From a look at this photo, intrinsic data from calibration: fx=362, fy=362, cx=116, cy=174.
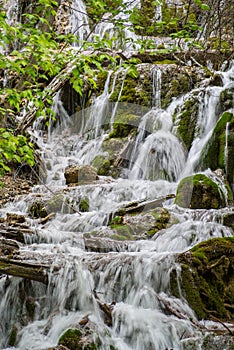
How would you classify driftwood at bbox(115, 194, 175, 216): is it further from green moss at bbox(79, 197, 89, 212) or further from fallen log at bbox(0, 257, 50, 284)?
fallen log at bbox(0, 257, 50, 284)

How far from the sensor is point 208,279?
4.35m

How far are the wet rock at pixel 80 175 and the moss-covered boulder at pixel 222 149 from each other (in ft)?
8.89

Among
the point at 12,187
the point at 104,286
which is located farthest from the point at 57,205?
the point at 104,286

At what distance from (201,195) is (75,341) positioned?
423 cm

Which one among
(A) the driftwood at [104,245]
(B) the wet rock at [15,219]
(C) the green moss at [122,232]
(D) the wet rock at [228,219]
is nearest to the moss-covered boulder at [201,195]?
(D) the wet rock at [228,219]

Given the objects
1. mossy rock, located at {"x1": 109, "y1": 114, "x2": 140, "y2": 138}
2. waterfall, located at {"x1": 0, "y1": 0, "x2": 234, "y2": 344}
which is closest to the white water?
waterfall, located at {"x1": 0, "y1": 0, "x2": 234, "y2": 344}

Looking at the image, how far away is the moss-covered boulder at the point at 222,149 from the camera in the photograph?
316 inches

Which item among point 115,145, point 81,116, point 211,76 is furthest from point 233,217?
point 81,116

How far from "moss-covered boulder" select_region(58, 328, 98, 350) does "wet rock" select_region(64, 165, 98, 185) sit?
5699mm

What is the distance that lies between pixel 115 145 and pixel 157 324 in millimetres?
7662

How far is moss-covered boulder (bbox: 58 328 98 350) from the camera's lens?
10.9ft

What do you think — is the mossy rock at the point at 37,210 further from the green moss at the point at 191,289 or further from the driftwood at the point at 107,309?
the green moss at the point at 191,289

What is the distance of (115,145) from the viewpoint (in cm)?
1100

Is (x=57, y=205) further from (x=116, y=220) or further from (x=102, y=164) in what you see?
(x=102, y=164)
